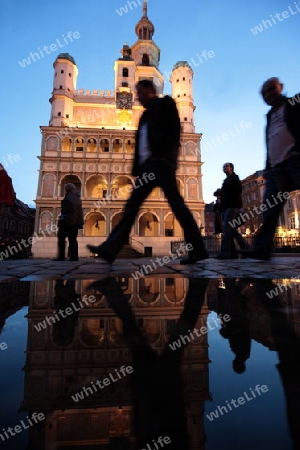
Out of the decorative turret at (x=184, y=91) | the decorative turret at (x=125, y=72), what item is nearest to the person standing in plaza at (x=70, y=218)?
the decorative turret at (x=184, y=91)

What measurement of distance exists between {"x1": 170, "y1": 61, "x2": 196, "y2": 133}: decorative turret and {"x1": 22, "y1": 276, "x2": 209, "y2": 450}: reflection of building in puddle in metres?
30.0

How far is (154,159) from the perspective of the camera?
2.77 meters

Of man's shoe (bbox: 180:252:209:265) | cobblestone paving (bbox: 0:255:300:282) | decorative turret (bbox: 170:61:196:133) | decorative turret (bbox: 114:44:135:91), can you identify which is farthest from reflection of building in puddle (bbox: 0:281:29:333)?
decorative turret (bbox: 114:44:135:91)

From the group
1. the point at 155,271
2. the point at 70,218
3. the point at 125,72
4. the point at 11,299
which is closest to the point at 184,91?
the point at 125,72

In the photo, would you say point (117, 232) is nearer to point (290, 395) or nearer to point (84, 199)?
point (290, 395)

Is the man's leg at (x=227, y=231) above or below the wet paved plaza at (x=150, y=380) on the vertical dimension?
above

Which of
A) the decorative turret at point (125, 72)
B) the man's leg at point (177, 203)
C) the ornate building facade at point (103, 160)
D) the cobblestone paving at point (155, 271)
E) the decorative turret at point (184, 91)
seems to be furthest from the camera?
the decorative turret at point (125, 72)

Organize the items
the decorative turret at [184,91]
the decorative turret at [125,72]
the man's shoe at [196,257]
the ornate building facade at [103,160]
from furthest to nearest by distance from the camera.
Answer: the decorative turret at [125,72], the decorative turret at [184,91], the ornate building facade at [103,160], the man's shoe at [196,257]

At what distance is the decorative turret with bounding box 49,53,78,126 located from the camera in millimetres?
27297

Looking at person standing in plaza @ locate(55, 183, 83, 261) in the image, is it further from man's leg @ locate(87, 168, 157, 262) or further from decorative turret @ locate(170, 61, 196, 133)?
decorative turret @ locate(170, 61, 196, 133)

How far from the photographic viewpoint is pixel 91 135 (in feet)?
87.7

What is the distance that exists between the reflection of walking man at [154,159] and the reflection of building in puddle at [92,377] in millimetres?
1831

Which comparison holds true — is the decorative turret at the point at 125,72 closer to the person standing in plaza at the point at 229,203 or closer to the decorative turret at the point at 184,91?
the decorative turret at the point at 184,91

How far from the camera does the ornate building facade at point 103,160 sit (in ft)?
81.3
